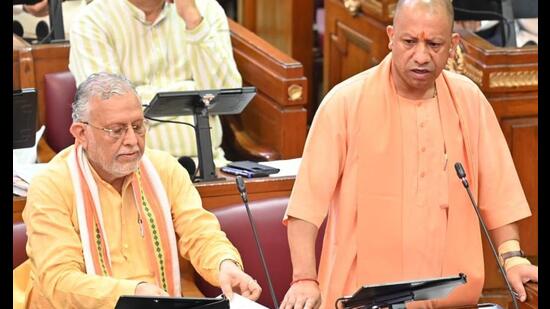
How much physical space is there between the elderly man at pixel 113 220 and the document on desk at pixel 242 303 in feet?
0.17

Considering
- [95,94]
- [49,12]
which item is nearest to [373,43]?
[49,12]

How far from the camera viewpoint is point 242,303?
2.74 meters

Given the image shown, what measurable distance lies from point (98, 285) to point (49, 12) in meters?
2.49

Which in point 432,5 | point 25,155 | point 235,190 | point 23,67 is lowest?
point 25,155

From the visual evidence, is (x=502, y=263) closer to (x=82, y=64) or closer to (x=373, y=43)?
(x=82, y=64)

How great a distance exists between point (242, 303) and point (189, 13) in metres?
1.73

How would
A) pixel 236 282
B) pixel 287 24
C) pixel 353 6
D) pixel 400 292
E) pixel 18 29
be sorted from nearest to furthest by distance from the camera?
1. pixel 400 292
2. pixel 236 282
3. pixel 18 29
4. pixel 353 6
5. pixel 287 24

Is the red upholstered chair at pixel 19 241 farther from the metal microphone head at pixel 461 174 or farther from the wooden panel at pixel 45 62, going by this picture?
the wooden panel at pixel 45 62

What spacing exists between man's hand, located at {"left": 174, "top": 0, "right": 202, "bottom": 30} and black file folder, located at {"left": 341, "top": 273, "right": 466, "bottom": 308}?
209 cm

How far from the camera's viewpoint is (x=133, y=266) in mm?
3031

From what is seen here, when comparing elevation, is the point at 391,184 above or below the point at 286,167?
above

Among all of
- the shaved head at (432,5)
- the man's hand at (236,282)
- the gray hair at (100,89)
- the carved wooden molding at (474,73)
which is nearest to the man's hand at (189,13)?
the carved wooden molding at (474,73)

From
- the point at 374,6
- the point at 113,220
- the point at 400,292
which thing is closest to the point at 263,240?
the point at 113,220

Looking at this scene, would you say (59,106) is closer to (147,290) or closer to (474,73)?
(474,73)
